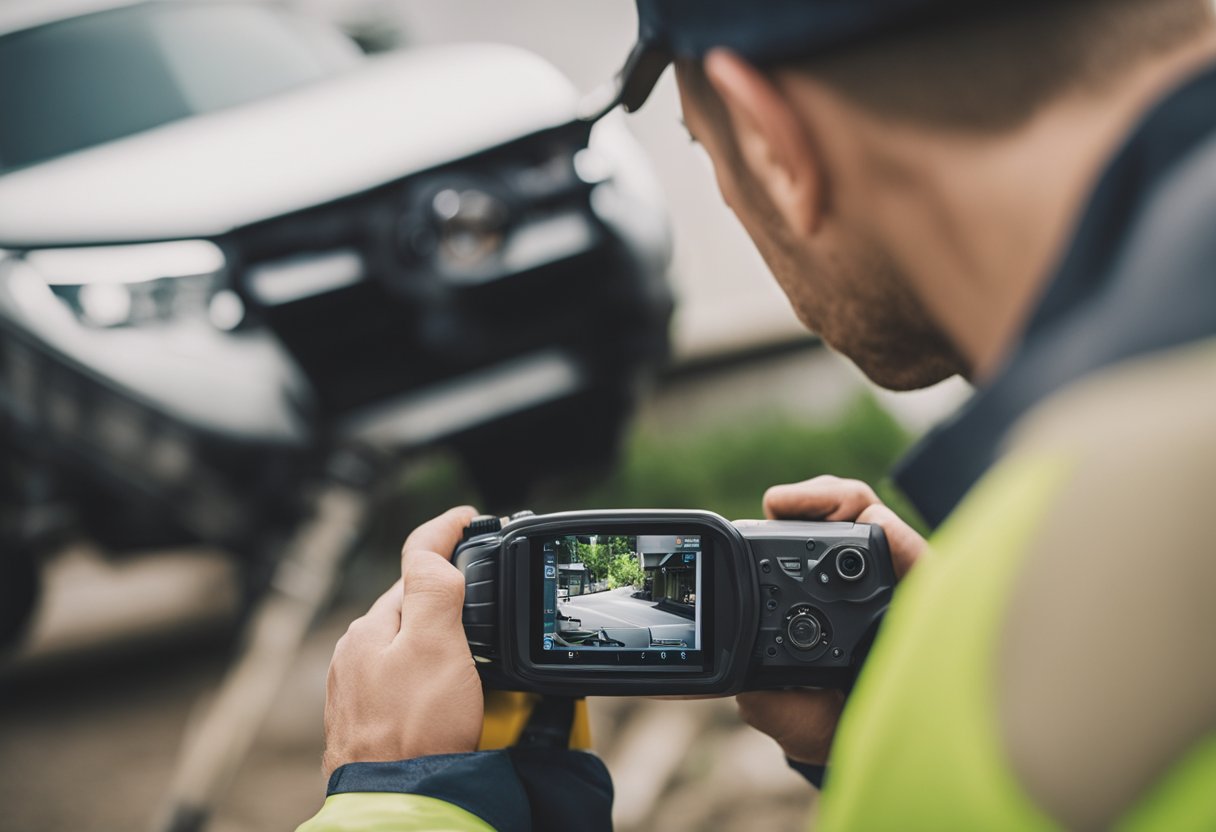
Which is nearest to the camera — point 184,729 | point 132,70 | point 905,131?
point 905,131

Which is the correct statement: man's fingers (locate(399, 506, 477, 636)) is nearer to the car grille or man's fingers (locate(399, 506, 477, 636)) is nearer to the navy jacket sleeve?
the navy jacket sleeve

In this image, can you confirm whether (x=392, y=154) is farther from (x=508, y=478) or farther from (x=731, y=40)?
(x=731, y=40)

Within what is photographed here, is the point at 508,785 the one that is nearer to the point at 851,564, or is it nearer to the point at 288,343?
the point at 851,564

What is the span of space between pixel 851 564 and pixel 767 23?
54 centimetres

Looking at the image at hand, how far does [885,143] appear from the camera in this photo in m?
0.68

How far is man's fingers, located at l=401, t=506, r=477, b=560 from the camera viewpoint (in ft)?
3.50

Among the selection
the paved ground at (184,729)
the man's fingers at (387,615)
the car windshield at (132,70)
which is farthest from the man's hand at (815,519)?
the car windshield at (132,70)

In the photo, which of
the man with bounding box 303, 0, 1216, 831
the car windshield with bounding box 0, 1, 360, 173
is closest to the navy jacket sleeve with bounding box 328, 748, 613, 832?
the man with bounding box 303, 0, 1216, 831

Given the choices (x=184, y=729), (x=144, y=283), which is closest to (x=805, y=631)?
(x=144, y=283)

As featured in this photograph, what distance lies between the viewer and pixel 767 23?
67cm

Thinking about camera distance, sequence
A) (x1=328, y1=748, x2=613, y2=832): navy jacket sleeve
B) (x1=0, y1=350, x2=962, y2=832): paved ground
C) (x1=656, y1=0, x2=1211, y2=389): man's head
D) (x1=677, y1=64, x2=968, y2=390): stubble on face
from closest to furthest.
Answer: (x1=656, y1=0, x2=1211, y2=389): man's head < (x1=677, y1=64, x2=968, y2=390): stubble on face < (x1=328, y1=748, x2=613, y2=832): navy jacket sleeve < (x1=0, y1=350, x2=962, y2=832): paved ground

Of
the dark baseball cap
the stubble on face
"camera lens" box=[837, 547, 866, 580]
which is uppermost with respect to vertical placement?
the dark baseball cap

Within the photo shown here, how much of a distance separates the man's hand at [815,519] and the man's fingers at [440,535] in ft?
1.00

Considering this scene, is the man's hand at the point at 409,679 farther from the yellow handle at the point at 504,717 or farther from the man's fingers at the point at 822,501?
the man's fingers at the point at 822,501
